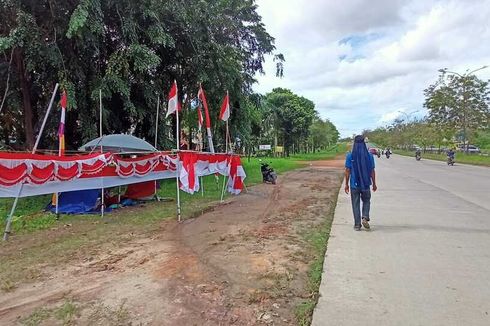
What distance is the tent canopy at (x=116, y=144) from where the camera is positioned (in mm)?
12086

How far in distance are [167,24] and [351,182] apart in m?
9.52

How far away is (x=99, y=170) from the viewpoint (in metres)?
10.1

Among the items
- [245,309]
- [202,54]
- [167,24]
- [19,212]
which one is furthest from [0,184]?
[202,54]

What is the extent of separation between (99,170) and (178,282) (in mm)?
5872

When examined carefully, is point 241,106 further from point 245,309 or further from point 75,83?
point 245,309

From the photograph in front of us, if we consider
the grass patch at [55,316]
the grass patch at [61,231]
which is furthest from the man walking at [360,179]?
the grass patch at [55,316]

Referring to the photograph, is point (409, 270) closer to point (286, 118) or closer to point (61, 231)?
point (61, 231)

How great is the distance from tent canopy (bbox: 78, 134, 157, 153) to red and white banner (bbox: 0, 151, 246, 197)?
71 centimetres

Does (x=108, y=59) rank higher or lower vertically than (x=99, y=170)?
higher

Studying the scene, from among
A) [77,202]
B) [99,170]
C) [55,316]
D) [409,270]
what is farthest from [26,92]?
[409,270]

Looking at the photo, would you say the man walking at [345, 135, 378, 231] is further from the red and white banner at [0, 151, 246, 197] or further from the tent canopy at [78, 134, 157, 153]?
the tent canopy at [78, 134, 157, 153]

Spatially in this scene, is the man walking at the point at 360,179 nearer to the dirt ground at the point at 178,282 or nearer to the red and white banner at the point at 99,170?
the dirt ground at the point at 178,282

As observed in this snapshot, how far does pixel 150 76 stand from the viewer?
52.3 ft

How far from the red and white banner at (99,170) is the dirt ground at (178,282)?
3.66ft
